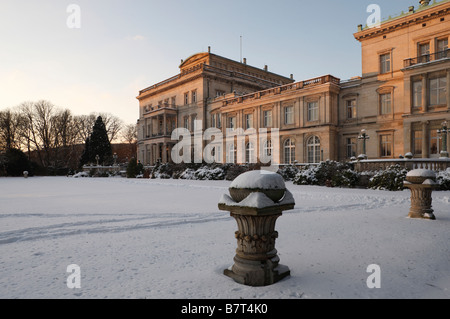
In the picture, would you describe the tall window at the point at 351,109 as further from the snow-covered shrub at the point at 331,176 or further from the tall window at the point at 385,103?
the snow-covered shrub at the point at 331,176

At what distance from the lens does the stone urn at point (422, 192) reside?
640 centimetres

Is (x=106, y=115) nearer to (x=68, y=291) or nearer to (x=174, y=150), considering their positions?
(x=174, y=150)

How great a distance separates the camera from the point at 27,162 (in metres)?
44.1

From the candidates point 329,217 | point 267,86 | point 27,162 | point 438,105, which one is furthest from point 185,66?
point 329,217

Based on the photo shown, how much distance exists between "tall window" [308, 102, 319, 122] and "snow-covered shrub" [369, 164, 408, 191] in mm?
13725

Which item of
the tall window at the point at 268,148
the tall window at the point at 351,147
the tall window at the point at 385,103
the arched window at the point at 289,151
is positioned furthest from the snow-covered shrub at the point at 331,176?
the tall window at the point at 268,148

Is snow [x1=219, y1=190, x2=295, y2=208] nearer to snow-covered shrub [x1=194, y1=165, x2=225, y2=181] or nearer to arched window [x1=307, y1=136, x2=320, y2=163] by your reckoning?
snow-covered shrub [x1=194, y1=165, x2=225, y2=181]

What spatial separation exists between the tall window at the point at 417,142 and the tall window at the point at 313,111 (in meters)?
8.75

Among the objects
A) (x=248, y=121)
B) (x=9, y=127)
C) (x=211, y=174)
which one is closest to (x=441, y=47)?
(x=248, y=121)

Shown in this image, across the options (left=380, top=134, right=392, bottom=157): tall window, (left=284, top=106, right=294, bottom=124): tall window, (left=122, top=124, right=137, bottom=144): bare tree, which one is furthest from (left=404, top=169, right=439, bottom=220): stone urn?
(left=122, top=124, right=137, bottom=144): bare tree

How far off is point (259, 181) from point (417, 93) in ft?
83.5

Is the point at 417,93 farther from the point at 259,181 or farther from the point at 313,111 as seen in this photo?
the point at 259,181

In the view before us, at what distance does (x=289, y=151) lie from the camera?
30500 mm
